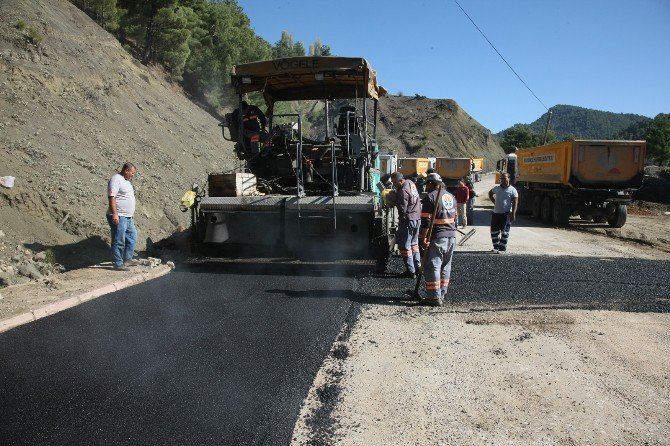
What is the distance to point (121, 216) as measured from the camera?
719 cm

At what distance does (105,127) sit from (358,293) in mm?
9328

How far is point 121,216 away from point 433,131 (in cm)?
6762

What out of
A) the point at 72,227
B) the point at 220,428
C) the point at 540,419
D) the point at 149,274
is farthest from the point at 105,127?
the point at 540,419

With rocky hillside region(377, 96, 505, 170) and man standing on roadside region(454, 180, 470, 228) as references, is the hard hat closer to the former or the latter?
man standing on roadside region(454, 180, 470, 228)

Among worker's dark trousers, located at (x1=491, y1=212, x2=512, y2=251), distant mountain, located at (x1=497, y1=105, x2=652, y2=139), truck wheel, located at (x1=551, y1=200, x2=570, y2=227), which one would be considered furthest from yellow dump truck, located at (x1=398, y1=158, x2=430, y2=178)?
distant mountain, located at (x1=497, y1=105, x2=652, y2=139)

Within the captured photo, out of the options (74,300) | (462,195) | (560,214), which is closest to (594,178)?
(560,214)

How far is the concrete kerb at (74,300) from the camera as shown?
4844 millimetres

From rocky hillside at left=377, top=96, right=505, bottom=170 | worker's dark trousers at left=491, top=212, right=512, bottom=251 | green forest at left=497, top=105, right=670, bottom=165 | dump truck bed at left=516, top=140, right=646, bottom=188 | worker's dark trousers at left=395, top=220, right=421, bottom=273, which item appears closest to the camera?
worker's dark trousers at left=395, top=220, right=421, bottom=273

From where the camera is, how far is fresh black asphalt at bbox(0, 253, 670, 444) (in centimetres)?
316

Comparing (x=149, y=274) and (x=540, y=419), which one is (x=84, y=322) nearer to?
(x=149, y=274)

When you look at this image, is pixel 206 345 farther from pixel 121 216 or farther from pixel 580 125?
pixel 580 125

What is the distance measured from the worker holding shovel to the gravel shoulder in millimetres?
279

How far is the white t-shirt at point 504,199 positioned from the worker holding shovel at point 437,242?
4.14 m

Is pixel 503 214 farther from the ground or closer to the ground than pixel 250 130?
closer to the ground
